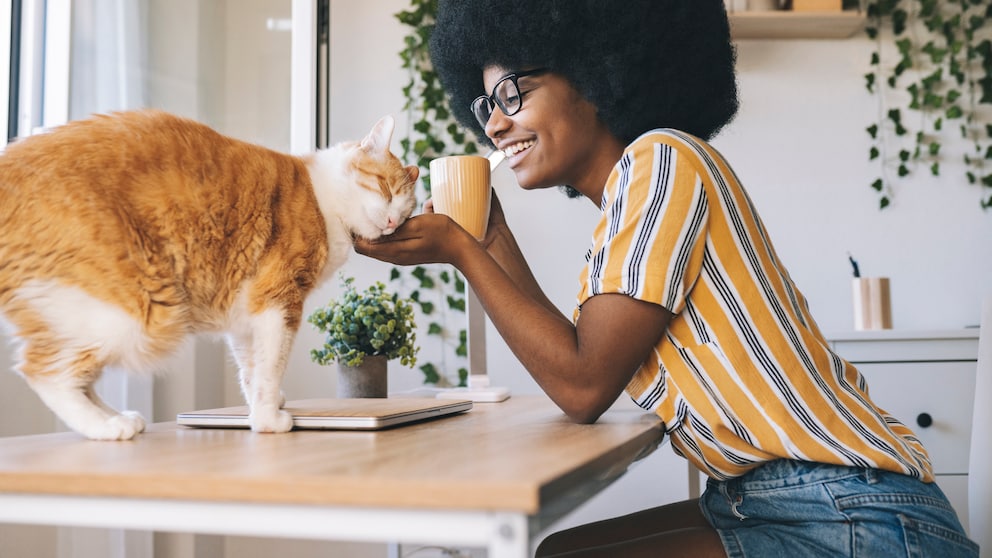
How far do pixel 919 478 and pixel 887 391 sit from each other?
1407 millimetres

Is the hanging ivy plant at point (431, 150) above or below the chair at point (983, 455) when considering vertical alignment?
above

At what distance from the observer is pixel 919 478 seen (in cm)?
86

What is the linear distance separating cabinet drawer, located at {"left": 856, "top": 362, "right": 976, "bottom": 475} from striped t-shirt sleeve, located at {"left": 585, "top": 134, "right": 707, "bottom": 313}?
1.55 m

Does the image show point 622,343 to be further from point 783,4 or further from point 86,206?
point 783,4

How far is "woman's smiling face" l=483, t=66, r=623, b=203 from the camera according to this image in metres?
1.16

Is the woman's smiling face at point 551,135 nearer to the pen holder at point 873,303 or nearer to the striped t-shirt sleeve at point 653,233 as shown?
the striped t-shirt sleeve at point 653,233

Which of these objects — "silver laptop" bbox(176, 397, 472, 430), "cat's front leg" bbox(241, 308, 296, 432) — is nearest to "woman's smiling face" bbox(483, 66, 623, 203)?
"silver laptop" bbox(176, 397, 472, 430)

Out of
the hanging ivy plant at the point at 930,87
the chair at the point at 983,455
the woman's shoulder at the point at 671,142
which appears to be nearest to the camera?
the woman's shoulder at the point at 671,142

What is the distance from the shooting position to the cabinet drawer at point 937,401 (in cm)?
211

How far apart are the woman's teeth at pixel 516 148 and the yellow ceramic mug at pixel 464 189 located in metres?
0.09

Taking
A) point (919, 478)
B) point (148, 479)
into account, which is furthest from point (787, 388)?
point (148, 479)

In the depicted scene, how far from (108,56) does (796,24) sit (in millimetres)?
1948

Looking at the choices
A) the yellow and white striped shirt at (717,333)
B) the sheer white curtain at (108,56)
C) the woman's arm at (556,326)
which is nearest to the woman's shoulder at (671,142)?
the yellow and white striped shirt at (717,333)

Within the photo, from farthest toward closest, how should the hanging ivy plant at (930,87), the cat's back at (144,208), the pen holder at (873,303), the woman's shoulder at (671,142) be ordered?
the hanging ivy plant at (930,87) → the pen holder at (873,303) → the woman's shoulder at (671,142) → the cat's back at (144,208)
